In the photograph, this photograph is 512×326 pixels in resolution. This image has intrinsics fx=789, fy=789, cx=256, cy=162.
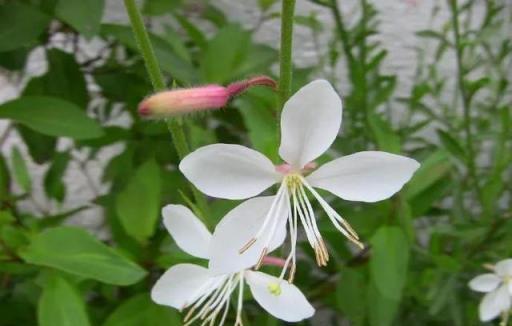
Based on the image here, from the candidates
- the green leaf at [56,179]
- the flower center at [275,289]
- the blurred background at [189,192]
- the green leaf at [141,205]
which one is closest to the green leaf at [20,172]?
the blurred background at [189,192]

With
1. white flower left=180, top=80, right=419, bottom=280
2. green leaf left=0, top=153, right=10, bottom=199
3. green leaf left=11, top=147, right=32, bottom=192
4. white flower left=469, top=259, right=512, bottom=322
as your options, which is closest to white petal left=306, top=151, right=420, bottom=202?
white flower left=180, top=80, right=419, bottom=280

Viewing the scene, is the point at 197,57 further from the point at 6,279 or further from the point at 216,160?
the point at 216,160

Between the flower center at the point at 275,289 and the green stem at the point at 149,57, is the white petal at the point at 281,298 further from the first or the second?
the green stem at the point at 149,57

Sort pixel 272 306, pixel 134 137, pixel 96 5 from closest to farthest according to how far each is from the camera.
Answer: pixel 272 306 < pixel 96 5 < pixel 134 137

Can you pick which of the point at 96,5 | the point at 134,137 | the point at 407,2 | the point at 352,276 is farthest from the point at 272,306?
the point at 407,2

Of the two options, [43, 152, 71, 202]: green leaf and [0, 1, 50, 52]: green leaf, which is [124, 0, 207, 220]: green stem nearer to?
[0, 1, 50, 52]: green leaf
